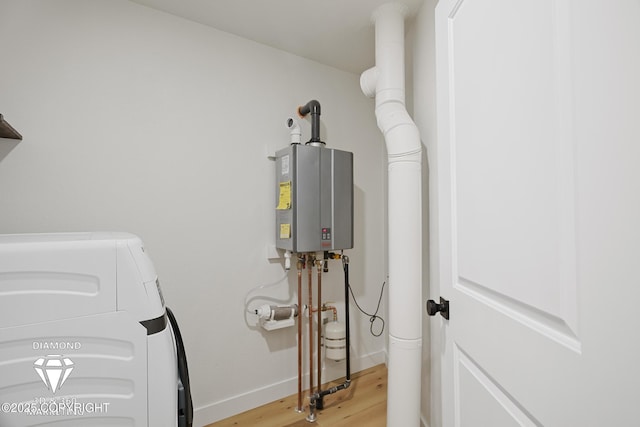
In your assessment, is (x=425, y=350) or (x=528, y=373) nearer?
(x=528, y=373)

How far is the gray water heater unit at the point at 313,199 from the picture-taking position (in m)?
1.88

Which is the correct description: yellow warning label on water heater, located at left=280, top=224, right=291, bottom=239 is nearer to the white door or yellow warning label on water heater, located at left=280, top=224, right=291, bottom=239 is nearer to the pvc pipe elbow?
the pvc pipe elbow

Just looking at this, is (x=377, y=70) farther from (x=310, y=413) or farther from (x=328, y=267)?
(x=310, y=413)

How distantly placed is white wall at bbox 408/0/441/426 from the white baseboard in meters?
0.84

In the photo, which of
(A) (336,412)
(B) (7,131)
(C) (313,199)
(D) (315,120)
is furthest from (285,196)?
(A) (336,412)

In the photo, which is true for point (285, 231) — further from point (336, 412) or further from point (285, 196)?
point (336, 412)

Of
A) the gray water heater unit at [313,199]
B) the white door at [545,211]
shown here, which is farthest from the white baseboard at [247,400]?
the white door at [545,211]

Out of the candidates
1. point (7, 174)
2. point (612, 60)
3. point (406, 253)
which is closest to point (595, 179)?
point (612, 60)

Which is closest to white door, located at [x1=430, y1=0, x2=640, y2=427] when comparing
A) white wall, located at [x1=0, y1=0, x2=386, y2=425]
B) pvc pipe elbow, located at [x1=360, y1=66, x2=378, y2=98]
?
pvc pipe elbow, located at [x1=360, y1=66, x2=378, y2=98]

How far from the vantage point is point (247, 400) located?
6.51 ft

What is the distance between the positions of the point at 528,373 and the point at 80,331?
1162 millimetres

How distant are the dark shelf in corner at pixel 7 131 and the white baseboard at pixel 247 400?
1.71 meters

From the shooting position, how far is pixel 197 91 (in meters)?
1.88
